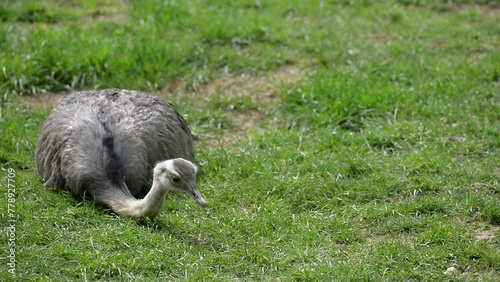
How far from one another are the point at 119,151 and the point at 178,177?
0.79m

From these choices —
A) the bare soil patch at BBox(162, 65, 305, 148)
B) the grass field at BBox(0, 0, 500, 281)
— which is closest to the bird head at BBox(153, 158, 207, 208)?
the grass field at BBox(0, 0, 500, 281)

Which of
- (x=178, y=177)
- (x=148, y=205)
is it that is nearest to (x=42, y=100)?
(x=148, y=205)

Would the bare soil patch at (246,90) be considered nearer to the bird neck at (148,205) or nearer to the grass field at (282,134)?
the grass field at (282,134)

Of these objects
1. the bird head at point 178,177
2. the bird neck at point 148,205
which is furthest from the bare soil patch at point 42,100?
the bird head at point 178,177

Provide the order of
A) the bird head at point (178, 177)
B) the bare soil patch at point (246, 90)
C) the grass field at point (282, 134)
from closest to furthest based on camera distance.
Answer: the grass field at point (282, 134), the bird head at point (178, 177), the bare soil patch at point (246, 90)

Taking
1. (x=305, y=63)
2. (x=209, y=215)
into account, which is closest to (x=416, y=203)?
(x=209, y=215)

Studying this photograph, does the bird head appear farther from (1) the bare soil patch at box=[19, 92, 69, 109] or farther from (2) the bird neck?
(1) the bare soil patch at box=[19, 92, 69, 109]

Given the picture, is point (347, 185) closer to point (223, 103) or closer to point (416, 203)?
point (416, 203)

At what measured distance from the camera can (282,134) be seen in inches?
338

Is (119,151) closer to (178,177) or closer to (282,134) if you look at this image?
(178,177)

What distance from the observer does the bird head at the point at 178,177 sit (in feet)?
21.6

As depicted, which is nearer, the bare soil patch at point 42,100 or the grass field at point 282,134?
the grass field at point 282,134

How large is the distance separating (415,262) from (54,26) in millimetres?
5933

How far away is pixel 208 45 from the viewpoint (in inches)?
409
